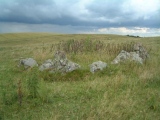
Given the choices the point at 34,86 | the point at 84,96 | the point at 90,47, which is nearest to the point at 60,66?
the point at 84,96

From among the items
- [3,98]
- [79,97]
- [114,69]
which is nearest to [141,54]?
[114,69]

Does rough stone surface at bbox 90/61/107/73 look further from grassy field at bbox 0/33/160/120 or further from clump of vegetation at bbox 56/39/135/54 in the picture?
clump of vegetation at bbox 56/39/135/54

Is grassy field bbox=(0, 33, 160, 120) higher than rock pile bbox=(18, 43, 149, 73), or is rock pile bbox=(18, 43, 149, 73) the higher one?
rock pile bbox=(18, 43, 149, 73)

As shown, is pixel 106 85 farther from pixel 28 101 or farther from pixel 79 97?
pixel 28 101

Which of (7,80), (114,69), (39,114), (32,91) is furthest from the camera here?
(114,69)

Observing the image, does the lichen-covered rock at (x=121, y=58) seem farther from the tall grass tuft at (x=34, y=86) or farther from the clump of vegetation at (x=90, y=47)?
the tall grass tuft at (x=34, y=86)

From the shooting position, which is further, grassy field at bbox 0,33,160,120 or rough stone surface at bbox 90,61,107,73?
rough stone surface at bbox 90,61,107,73

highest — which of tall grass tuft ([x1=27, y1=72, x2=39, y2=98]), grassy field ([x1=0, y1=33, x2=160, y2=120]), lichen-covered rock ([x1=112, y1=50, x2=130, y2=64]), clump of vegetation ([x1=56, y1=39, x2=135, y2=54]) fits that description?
clump of vegetation ([x1=56, y1=39, x2=135, y2=54])

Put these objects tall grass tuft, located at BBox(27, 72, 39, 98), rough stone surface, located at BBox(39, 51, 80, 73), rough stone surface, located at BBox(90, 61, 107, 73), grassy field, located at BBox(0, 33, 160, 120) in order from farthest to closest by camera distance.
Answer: rough stone surface, located at BBox(39, 51, 80, 73) → rough stone surface, located at BBox(90, 61, 107, 73) → tall grass tuft, located at BBox(27, 72, 39, 98) → grassy field, located at BBox(0, 33, 160, 120)

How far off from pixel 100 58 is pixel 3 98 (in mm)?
8315

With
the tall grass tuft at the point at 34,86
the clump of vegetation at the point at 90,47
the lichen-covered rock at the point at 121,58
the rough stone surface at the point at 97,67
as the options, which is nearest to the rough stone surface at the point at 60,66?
the rough stone surface at the point at 97,67

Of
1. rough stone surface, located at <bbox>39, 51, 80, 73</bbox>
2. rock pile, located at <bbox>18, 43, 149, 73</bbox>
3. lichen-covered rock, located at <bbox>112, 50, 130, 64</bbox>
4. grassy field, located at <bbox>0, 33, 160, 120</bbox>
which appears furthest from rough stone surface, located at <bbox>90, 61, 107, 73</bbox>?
lichen-covered rock, located at <bbox>112, 50, 130, 64</bbox>

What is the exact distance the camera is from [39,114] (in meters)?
6.63

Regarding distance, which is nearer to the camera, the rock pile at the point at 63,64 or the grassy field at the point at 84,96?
the grassy field at the point at 84,96
